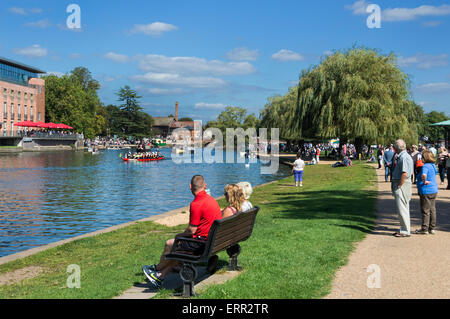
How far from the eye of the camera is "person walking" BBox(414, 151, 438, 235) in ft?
33.5

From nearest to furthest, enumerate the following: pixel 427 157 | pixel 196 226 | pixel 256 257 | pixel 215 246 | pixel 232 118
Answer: pixel 215 246 < pixel 196 226 < pixel 256 257 < pixel 427 157 < pixel 232 118

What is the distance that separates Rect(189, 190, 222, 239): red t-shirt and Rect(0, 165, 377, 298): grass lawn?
819 millimetres

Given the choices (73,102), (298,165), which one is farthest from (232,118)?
(298,165)

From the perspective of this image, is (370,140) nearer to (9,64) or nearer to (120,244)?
(120,244)

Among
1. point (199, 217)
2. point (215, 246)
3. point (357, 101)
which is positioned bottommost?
point (215, 246)

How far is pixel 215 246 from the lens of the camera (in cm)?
645

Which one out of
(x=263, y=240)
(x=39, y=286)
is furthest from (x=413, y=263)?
(x=39, y=286)

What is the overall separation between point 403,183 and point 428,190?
806 mm

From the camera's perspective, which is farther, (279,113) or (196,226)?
(279,113)

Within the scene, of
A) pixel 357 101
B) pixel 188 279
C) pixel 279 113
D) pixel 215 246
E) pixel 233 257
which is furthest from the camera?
pixel 279 113

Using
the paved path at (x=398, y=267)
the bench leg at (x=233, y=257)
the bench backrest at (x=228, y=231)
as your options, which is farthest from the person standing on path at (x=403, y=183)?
the bench leg at (x=233, y=257)

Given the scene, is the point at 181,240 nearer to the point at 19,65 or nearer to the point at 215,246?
the point at 215,246

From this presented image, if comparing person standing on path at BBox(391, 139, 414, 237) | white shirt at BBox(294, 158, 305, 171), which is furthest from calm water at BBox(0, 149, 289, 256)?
person standing on path at BBox(391, 139, 414, 237)

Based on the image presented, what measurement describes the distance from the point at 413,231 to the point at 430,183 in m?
1.28
